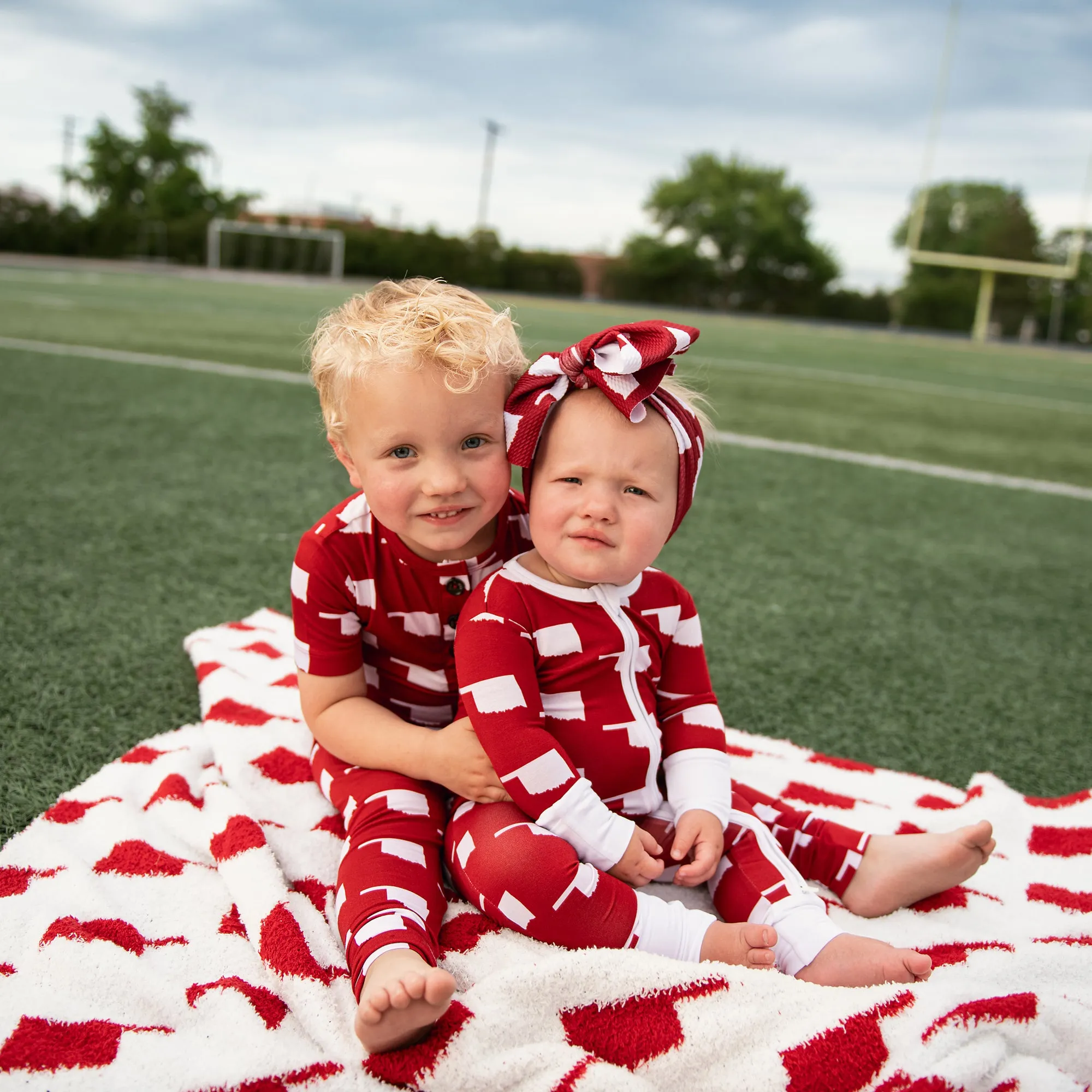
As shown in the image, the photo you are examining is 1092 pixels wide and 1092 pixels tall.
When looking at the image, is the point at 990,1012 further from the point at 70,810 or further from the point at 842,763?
the point at 70,810

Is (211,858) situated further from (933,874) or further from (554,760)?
(933,874)

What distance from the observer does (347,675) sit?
151cm

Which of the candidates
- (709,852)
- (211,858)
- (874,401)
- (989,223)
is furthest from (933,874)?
(989,223)

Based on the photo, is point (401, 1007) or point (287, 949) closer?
point (401, 1007)

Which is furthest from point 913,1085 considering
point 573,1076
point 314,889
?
point 314,889

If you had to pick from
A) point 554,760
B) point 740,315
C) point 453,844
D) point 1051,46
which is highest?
point 1051,46

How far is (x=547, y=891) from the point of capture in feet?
3.96

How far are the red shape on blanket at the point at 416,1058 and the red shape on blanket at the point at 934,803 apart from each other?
3.32ft

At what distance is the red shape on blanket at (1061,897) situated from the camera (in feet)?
4.71

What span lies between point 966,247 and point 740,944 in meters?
54.7

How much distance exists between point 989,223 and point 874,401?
1861 inches

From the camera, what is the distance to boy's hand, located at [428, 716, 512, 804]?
1312 mm

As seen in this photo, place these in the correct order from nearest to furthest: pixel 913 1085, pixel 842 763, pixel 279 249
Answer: pixel 913 1085 < pixel 842 763 < pixel 279 249

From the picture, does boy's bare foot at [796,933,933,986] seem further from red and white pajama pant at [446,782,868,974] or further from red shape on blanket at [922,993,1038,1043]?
red shape on blanket at [922,993,1038,1043]
